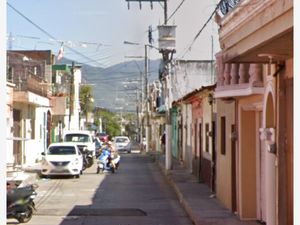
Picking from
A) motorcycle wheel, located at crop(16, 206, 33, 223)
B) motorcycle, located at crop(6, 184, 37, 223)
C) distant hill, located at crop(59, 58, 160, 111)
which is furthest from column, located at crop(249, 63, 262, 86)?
distant hill, located at crop(59, 58, 160, 111)

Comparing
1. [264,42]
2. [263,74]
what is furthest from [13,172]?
[264,42]

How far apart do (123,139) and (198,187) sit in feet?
125

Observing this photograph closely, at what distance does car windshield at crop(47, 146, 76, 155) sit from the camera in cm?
2877

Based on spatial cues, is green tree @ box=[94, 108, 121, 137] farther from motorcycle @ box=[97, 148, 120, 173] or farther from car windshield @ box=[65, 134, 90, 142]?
motorcycle @ box=[97, 148, 120, 173]

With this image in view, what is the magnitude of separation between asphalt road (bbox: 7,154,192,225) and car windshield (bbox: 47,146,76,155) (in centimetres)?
135

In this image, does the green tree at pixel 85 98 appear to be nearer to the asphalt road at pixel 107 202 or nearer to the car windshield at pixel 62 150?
the car windshield at pixel 62 150

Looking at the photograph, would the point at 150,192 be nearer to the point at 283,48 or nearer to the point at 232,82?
the point at 232,82

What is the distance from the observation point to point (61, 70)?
5609cm

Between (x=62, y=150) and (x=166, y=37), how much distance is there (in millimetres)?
7658

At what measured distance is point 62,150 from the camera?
2892 centimetres

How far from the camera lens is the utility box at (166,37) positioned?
32469 millimetres

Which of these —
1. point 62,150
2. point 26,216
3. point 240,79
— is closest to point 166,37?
point 62,150

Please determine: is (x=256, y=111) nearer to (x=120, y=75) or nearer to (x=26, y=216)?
(x=26, y=216)

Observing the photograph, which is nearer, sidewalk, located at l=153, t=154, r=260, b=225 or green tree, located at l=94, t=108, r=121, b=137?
sidewalk, located at l=153, t=154, r=260, b=225
